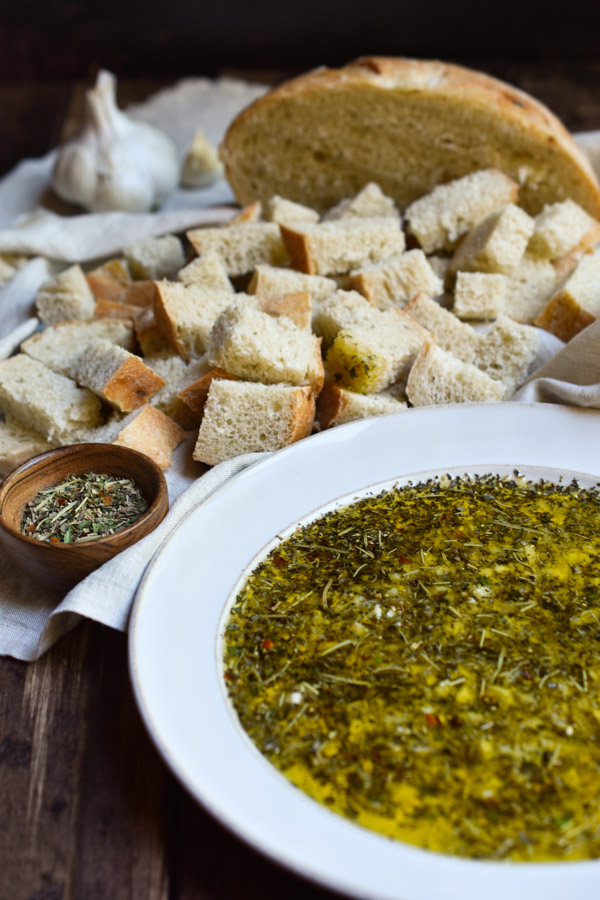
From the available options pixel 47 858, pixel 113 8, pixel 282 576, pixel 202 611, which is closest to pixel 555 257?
pixel 282 576

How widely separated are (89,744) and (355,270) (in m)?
2.26

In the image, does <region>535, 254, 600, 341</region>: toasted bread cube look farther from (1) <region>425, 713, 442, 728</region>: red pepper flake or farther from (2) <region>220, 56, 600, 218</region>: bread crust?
(1) <region>425, 713, 442, 728</region>: red pepper flake

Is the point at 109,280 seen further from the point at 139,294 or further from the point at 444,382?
the point at 444,382

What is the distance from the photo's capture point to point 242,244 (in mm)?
3561

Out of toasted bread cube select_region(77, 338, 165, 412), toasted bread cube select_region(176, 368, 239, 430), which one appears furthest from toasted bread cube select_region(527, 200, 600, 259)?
toasted bread cube select_region(77, 338, 165, 412)

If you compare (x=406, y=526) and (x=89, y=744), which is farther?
(x=406, y=526)

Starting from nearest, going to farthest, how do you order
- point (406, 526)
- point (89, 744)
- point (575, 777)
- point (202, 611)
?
point (575, 777), point (89, 744), point (202, 611), point (406, 526)

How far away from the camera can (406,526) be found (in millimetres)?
2438

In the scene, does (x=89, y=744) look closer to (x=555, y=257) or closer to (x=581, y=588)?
(x=581, y=588)

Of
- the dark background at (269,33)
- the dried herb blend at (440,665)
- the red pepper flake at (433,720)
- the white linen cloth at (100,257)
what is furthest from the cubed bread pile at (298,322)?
the dark background at (269,33)

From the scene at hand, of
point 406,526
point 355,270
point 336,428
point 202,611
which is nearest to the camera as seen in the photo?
point 202,611

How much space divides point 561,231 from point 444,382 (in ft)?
3.55

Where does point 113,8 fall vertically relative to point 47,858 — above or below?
above

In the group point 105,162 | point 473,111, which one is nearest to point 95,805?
point 473,111
